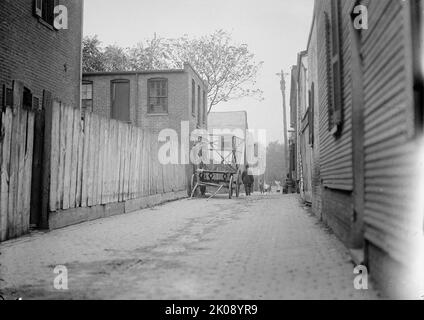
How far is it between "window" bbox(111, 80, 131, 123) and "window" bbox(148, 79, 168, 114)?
4.21 feet

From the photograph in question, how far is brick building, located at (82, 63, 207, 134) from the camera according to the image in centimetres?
2139

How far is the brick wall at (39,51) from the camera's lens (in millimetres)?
10648

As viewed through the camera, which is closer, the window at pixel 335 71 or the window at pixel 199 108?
the window at pixel 335 71

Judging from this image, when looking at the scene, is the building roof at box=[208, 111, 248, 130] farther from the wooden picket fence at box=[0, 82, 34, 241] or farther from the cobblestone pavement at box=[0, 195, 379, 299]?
the wooden picket fence at box=[0, 82, 34, 241]

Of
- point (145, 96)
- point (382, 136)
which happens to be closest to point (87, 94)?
point (145, 96)

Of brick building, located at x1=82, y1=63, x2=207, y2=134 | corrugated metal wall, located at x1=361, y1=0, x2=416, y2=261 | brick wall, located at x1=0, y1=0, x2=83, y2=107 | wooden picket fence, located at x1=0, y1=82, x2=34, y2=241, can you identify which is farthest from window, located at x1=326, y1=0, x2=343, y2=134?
brick building, located at x1=82, y1=63, x2=207, y2=134

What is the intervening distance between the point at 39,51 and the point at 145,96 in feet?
32.0

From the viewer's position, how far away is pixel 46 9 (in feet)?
41.1

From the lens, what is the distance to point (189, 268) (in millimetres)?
4270

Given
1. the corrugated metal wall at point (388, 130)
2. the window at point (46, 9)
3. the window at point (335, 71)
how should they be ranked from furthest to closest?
the window at point (46, 9) < the window at point (335, 71) < the corrugated metal wall at point (388, 130)

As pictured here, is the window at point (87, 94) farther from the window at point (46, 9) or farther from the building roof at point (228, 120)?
the building roof at point (228, 120)

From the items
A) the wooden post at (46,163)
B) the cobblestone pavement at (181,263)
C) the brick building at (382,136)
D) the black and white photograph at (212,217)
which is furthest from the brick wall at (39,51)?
the brick building at (382,136)

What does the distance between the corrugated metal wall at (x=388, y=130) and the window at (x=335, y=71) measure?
5.07ft
